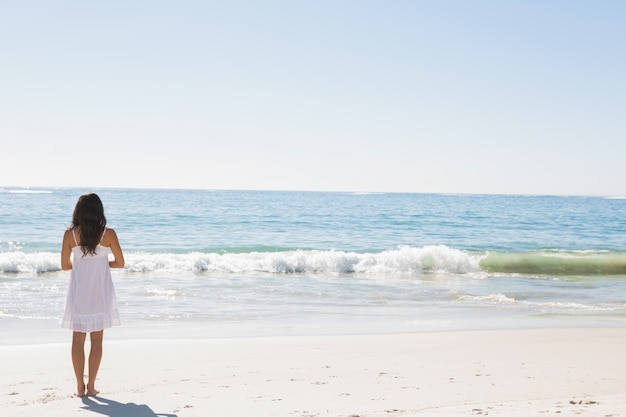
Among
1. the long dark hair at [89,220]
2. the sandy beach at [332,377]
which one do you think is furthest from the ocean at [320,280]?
the long dark hair at [89,220]

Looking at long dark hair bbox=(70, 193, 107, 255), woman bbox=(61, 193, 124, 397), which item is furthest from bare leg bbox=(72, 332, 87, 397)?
long dark hair bbox=(70, 193, 107, 255)

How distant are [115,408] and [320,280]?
11.9 metres

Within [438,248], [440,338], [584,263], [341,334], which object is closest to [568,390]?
[440,338]

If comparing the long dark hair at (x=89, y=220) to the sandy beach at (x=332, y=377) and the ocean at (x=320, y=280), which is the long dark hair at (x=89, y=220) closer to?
the sandy beach at (x=332, y=377)

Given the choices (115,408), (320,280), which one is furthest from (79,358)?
(320,280)

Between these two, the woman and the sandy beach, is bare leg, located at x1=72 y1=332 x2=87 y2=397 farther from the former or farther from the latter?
the sandy beach

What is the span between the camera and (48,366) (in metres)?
6.66

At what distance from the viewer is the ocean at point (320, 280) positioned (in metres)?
10.1

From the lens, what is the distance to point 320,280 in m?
16.9

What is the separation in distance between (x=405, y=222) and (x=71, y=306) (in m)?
35.5

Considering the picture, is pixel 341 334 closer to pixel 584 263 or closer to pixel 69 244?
pixel 69 244

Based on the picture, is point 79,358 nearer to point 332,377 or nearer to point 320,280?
point 332,377

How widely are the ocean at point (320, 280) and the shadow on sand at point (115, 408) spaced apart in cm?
347

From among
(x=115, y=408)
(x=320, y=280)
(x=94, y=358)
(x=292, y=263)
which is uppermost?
(x=94, y=358)
